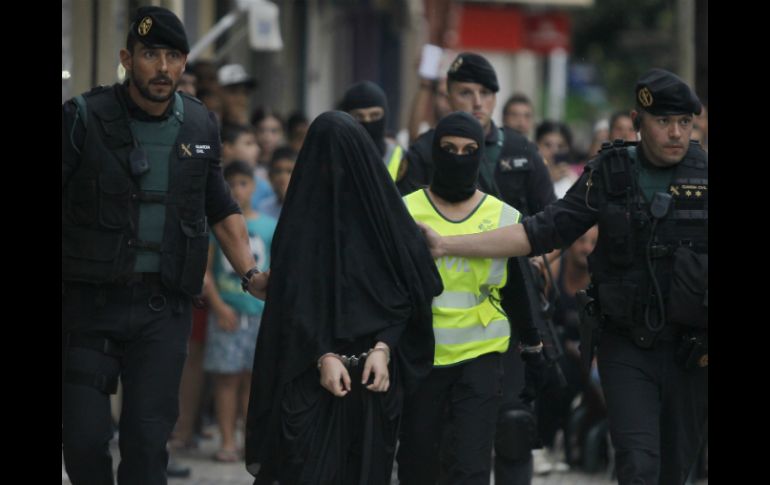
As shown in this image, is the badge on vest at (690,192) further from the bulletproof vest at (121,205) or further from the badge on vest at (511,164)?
the bulletproof vest at (121,205)

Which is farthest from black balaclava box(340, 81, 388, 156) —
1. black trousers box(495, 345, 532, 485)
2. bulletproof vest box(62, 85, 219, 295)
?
bulletproof vest box(62, 85, 219, 295)

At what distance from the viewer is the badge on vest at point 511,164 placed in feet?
25.2

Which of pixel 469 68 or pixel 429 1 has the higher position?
pixel 429 1

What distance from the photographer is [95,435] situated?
5.89m

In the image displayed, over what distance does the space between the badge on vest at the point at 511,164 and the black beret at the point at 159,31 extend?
1.97 metres

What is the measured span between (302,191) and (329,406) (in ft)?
2.55

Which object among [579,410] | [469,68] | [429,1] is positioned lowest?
[579,410]

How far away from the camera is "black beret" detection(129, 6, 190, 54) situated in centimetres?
620

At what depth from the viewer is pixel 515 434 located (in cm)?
698

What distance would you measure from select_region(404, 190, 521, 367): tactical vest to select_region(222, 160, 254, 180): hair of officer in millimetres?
3437

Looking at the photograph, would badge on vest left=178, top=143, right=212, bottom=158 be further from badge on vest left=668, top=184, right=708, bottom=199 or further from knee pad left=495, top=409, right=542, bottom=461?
badge on vest left=668, top=184, right=708, bottom=199

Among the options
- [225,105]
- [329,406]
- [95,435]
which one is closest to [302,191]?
[329,406]
